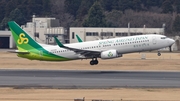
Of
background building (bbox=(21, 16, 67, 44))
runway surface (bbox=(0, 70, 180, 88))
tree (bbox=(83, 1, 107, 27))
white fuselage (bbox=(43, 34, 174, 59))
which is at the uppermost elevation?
tree (bbox=(83, 1, 107, 27))

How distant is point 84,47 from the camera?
198 feet

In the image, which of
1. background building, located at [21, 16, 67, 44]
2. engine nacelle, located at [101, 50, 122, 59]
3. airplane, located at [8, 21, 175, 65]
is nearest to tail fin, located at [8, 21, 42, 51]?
airplane, located at [8, 21, 175, 65]

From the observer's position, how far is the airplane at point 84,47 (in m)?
59.1

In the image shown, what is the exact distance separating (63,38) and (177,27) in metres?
28.6

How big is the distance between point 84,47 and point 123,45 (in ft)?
14.0

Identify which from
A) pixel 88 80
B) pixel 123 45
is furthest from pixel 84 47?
pixel 88 80

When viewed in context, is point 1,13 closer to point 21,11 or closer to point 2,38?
point 21,11

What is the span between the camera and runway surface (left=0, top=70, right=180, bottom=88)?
43000 millimetres

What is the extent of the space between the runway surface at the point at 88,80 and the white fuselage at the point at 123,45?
5.65m

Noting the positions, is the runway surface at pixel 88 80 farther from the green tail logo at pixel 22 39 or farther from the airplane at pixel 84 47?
the green tail logo at pixel 22 39

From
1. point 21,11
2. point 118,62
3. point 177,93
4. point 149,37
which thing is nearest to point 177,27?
point 21,11

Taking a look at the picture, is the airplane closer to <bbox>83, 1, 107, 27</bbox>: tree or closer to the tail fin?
the tail fin

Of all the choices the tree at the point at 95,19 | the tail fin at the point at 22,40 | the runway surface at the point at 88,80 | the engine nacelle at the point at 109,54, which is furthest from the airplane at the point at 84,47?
the tree at the point at 95,19

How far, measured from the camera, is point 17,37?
59781 millimetres
